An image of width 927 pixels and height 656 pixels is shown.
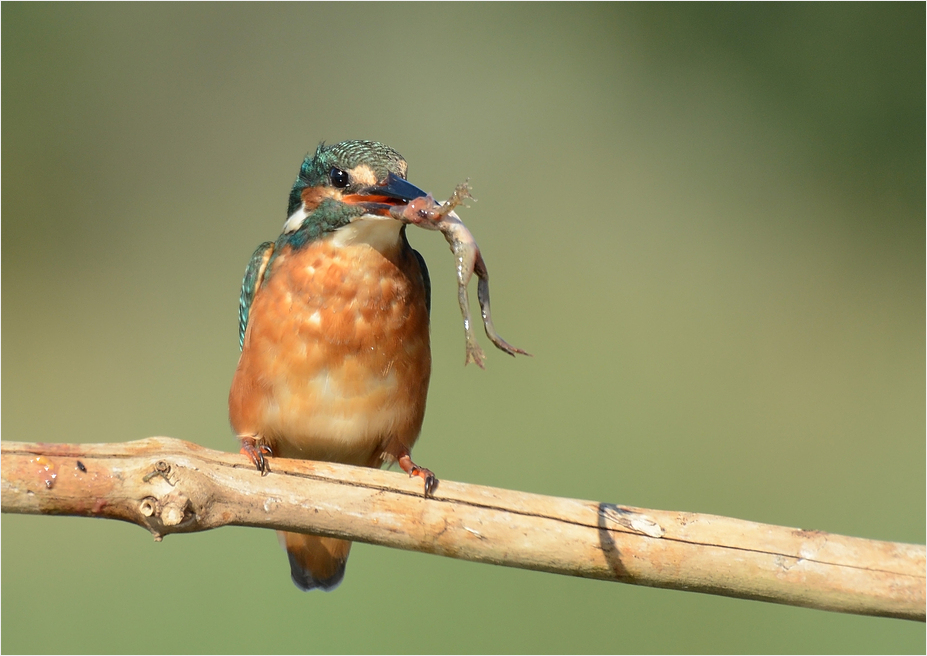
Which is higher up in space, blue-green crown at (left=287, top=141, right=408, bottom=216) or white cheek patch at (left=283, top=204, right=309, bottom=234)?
blue-green crown at (left=287, top=141, right=408, bottom=216)

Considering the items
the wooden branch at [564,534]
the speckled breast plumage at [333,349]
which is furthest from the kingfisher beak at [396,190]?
the wooden branch at [564,534]

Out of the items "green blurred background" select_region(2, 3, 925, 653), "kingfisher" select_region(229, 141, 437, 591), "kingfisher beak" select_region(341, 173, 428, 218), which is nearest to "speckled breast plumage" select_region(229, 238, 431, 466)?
"kingfisher" select_region(229, 141, 437, 591)

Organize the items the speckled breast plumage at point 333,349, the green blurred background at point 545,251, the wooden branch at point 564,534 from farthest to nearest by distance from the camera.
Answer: the green blurred background at point 545,251
the speckled breast plumage at point 333,349
the wooden branch at point 564,534

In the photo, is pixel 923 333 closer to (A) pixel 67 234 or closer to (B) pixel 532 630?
(B) pixel 532 630

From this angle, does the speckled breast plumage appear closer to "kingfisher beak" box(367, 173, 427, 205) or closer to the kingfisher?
the kingfisher

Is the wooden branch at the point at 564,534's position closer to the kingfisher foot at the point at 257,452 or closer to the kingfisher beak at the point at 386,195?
the kingfisher foot at the point at 257,452

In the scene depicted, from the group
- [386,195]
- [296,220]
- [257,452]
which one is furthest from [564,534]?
[296,220]
